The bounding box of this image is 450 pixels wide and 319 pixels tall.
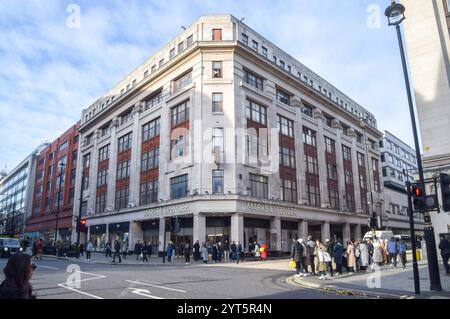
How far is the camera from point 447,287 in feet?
37.9

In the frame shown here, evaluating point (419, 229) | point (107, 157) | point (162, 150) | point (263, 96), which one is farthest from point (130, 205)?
point (419, 229)

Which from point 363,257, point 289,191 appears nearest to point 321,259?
point 363,257

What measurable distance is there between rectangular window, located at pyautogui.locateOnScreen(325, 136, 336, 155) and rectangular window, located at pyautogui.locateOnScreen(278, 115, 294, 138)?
30.6 feet

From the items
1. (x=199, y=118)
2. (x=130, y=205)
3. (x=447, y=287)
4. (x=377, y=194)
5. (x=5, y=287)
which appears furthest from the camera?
(x=377, y=194)

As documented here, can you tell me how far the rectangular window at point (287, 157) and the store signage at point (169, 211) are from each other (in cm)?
1242

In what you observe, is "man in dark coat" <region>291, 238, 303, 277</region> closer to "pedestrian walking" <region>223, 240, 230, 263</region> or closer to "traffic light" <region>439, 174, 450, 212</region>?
"traffic light" <region>439, 174, 450, 212</region>

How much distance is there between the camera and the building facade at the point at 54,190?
2508 inches

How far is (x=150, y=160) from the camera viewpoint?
137 feet

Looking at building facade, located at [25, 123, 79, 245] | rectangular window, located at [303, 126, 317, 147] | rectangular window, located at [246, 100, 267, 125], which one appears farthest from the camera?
building facade, located at [25, 123, 79, 245]

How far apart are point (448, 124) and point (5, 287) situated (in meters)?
22.6

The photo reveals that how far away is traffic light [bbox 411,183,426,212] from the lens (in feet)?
35.6

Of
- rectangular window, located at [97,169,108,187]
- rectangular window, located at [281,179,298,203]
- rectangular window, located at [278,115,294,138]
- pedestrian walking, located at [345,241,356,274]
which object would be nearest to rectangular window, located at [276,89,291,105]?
rectangular window, located at [278,115,294,138]

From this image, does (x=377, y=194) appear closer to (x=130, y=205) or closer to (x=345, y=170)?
(x=345, y=170)
